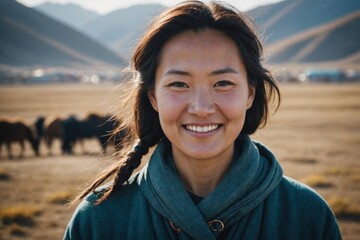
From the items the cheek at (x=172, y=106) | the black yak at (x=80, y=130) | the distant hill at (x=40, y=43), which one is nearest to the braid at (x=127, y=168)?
the cheek at (x=172, y=106)

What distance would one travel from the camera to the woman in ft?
5.70

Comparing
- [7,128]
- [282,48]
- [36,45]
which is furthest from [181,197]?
[282,48]

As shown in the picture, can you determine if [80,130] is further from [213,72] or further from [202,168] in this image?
[213,72]

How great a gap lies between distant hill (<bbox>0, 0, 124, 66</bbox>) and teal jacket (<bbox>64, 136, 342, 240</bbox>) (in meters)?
105

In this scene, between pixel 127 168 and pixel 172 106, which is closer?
pixel 172 106

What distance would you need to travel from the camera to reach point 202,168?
1.99 meters

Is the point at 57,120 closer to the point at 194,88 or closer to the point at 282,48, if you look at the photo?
the point at 194,88

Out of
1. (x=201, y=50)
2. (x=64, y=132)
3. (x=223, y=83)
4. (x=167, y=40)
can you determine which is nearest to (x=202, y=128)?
(x=223, y=83)

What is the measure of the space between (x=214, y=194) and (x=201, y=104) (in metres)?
A: 0.43

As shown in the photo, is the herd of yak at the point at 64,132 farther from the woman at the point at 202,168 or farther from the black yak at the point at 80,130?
the woman at the point at 202,168

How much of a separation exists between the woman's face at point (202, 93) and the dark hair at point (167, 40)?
0.05 m

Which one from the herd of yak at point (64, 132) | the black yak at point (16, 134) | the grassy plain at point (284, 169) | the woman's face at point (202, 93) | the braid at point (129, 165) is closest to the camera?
the woman's face at point (202, 93)

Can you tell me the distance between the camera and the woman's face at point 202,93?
181 cm

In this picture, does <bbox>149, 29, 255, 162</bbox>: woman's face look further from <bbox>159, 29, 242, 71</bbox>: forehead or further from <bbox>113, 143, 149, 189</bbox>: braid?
<bbox>113, 143, 149, 189</bbox>: braid
